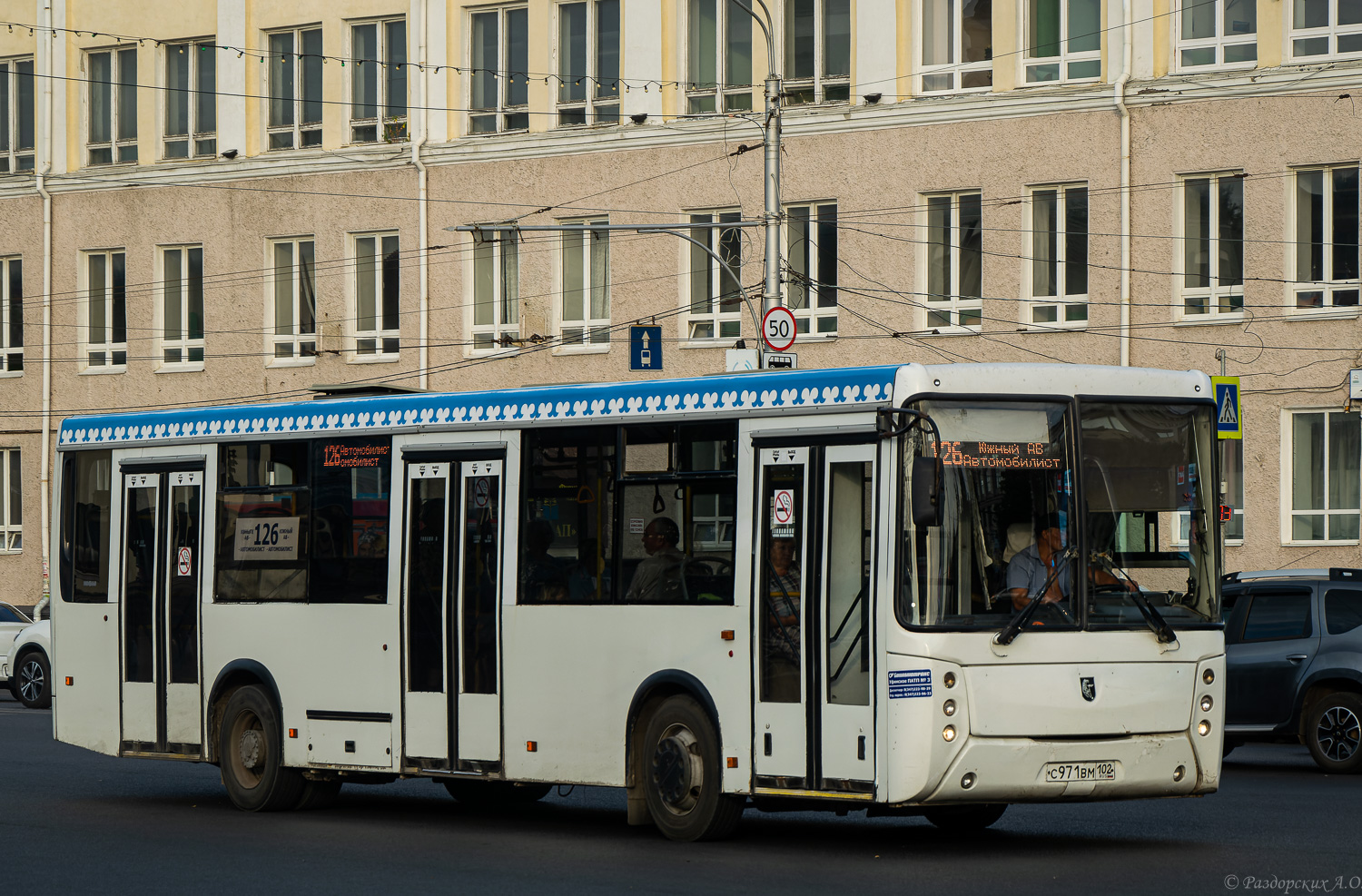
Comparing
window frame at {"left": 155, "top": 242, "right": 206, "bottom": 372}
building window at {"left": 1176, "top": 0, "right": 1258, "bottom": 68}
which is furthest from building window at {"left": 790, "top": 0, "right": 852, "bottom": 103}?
window frame at {"left": 155, "top": 242, "right": 206, "bottom": 372}

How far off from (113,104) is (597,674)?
31.8 m

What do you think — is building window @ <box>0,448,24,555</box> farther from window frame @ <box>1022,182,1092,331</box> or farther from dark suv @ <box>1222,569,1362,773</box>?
dark suv @ <box>1222,569,1362,773</box>

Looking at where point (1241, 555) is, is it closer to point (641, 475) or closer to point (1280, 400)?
point (1280, 400)

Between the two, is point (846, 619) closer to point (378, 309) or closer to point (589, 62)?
point (589, 62)

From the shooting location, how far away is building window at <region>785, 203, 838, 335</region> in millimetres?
34531

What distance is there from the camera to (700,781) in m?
12.4

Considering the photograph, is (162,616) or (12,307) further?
(12,307)

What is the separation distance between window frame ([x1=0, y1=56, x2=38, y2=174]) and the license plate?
35.7 m

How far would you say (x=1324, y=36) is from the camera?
30531 millimetres

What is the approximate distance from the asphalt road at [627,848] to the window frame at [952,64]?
18.0m

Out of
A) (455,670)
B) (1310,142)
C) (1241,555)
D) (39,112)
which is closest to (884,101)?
(1310,142)

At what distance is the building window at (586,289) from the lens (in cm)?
3666

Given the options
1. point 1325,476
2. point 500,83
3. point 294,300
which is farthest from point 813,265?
point 294,300

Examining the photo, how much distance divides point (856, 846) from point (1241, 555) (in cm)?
1966
